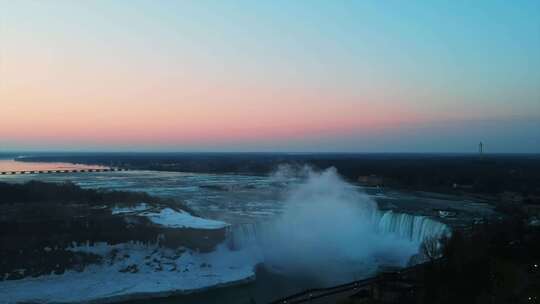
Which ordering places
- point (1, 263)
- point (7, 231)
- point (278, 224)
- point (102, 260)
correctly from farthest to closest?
point (278, 224) → point (7, 231) → point (102, 260) → point (1, 263)

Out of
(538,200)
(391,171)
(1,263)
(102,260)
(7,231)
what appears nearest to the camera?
(1,263)

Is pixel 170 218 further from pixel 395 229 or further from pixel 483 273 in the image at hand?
pixel 483 273

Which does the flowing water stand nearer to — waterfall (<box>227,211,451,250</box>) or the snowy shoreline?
waterfall (<box>227,211,451,250</box>)

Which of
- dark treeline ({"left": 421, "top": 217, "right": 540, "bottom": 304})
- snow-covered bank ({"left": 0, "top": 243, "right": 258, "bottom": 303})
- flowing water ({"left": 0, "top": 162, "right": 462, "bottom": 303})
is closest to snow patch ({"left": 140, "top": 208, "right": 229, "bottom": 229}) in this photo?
flowing water ({"left": 0, "top": 162, "right": 462, "bottom": 303})

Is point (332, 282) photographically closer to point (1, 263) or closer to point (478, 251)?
point (478, 251)

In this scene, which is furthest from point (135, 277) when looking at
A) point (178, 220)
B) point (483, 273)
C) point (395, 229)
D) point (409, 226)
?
point (409, 226)

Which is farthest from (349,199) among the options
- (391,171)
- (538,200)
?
(391,171)
